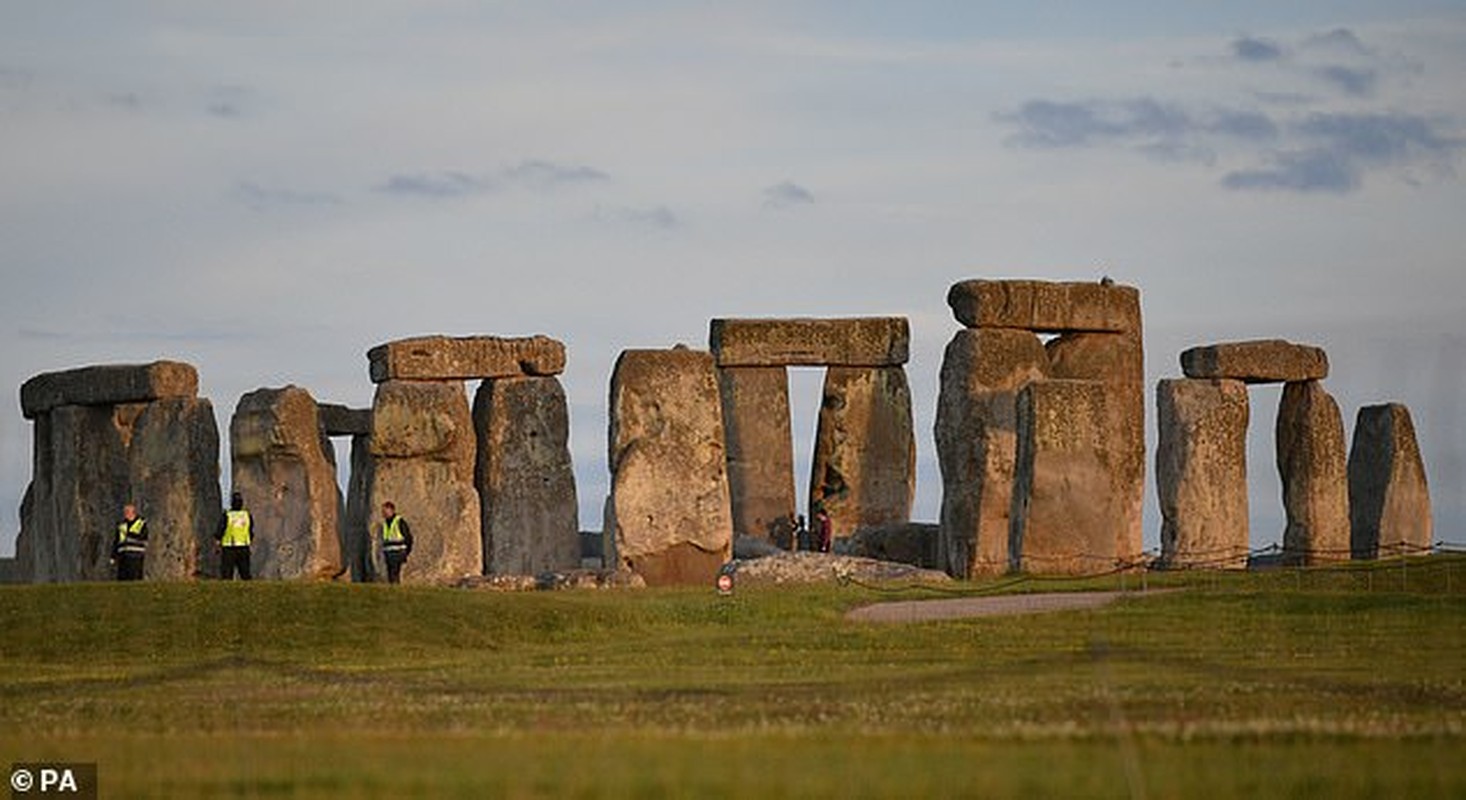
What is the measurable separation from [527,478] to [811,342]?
5499 millimetres

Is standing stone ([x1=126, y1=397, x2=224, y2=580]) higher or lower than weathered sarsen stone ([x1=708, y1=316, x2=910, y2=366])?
lower

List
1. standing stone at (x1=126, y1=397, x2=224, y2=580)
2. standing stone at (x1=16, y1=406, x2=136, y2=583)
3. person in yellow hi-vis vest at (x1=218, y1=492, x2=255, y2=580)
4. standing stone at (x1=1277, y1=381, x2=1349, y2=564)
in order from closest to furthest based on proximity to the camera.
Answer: person in yellow hi-vis vest at (x1=218, y1=492, x2=255, y2=580)
standing stone at (x1=126, y1=397, x2=224, y2=580)
standing stone at (x1=16, y1=406, x2=136, y2=583)
standing stone at (x1=1277, y1=381, x2=1349, y2=564)

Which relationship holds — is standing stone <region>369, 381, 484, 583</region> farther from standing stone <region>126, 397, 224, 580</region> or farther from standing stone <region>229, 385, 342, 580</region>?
standing stone <region>126, 397, 224, 580</region>

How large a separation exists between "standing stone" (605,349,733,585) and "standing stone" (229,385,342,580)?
465 cm

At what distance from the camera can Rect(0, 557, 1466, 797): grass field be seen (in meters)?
15.9

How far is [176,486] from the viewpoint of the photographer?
44.5m

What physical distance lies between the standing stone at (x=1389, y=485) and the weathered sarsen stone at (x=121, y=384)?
19363mm

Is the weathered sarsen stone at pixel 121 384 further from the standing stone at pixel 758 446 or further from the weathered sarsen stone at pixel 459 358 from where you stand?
the standing stone at pixel 758 446

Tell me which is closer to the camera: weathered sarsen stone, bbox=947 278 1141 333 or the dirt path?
the dirt path

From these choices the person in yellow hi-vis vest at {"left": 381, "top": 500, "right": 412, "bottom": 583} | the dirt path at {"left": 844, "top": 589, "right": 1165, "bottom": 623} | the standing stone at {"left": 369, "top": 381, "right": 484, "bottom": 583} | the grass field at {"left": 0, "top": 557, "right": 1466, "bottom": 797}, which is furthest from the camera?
the standing stone at {"left": 369, "top": 381, "right": 484, "bottom": 583}

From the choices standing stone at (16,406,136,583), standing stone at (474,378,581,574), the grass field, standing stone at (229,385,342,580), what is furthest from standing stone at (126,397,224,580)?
the grass field

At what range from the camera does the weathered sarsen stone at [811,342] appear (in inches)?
1875

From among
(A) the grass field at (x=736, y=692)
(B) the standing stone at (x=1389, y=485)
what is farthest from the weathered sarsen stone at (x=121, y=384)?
(B) the standing stone at (x=1389, y=485)

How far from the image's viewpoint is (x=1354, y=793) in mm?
14945
